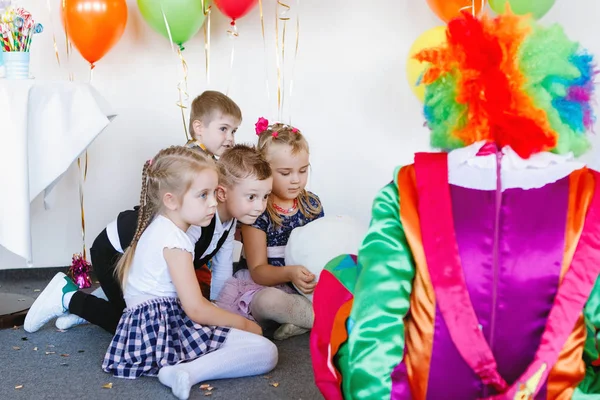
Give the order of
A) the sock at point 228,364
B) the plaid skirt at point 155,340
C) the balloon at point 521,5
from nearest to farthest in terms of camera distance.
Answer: the sock at point 228,364 → the plaid skirt at point 155,340 → the balloon at point 521,5

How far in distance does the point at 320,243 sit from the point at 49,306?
2.85ft

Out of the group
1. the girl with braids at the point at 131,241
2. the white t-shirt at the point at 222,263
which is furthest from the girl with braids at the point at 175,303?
the white t-shirt at the point at 222,263

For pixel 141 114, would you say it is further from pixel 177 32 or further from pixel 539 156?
pixel 539 156

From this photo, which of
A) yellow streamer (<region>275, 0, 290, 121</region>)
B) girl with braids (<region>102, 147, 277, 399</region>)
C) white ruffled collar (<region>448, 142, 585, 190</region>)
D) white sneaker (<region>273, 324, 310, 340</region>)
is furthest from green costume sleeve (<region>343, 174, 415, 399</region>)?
yellow streamer (<region>275, 0, 290, 121</region>)

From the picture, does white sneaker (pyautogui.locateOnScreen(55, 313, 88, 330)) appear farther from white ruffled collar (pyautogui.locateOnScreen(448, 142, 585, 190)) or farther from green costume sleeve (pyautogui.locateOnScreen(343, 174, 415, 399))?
white ruffled collar (pyautogui.locateOnScreen(448, 142, 585, 190))

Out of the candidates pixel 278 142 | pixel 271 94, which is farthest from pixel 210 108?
pixel 271 94

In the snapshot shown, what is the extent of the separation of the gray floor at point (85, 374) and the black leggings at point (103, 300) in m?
0.08

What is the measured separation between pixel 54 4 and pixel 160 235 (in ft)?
5.15

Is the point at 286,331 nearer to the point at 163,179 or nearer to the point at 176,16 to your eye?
the point at 163,179

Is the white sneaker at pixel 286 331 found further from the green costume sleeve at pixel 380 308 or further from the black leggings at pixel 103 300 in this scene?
the green costume sleeve at pixel 380 308

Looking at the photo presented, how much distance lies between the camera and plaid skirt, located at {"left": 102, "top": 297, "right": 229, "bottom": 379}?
2061 mm

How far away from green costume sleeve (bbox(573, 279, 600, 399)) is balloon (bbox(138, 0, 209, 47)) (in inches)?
83.8

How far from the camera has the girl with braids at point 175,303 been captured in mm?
2061

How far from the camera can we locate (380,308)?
50.0 inches
